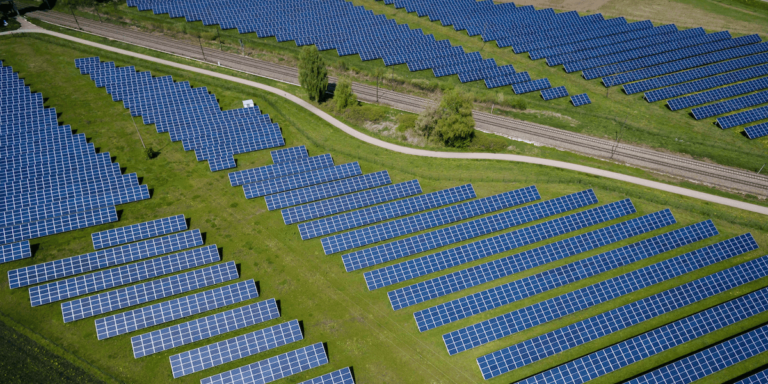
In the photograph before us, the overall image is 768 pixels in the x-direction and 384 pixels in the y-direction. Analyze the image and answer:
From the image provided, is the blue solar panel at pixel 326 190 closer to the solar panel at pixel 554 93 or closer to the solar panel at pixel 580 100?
the solar panel at pixel 554 93

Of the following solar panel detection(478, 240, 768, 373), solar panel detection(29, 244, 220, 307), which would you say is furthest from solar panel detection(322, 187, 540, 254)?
solar panel detection(478, 240, 768, 373)

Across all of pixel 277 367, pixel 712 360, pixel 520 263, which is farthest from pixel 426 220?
pixel 712 360

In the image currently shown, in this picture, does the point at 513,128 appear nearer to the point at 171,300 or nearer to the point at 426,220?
the point at 426,220

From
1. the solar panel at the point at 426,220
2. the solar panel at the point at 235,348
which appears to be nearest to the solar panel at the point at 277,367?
the solar panel at the point at 235,348

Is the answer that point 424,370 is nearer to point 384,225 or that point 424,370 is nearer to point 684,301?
point 384,225

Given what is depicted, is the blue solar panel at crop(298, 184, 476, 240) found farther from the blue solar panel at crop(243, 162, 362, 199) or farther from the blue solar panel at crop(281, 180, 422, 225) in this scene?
the blue solar panel at crop(243, 162, 362, 199)

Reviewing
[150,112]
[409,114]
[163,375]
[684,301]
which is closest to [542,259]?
[684,301]
